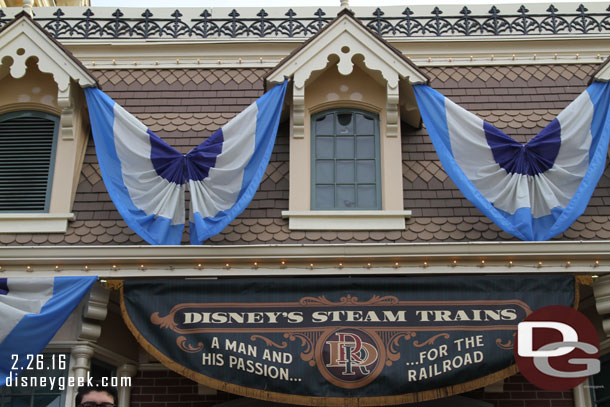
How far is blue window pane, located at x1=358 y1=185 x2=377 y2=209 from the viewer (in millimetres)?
10953

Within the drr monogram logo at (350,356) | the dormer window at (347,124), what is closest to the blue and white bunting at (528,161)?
the dormer window at (347,124)

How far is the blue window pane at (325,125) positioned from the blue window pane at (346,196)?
933mm

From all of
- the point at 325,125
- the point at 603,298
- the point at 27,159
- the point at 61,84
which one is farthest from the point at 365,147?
the point at 27,159

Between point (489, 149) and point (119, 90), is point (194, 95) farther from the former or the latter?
point (489, 149)

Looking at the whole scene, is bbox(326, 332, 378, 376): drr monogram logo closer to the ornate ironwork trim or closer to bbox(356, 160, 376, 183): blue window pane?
bbox(356, 160, 376, 183): blue window pane

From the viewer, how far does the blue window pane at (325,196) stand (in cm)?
1095

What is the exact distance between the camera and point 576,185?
10375mm

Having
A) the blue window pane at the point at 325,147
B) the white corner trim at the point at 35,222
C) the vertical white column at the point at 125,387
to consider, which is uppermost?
the blue window pane at the point at 325,147

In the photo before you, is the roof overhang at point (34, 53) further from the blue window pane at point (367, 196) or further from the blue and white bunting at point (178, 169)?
the blue window pane at point (367, 196)

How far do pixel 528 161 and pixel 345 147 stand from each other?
2.57 meters

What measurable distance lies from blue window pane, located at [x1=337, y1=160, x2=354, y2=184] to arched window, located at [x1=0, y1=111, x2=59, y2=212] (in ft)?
13.5

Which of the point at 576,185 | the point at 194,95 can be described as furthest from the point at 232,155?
the point at 576,185

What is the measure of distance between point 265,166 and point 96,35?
4217 mm

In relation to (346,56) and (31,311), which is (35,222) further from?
(346,56)
